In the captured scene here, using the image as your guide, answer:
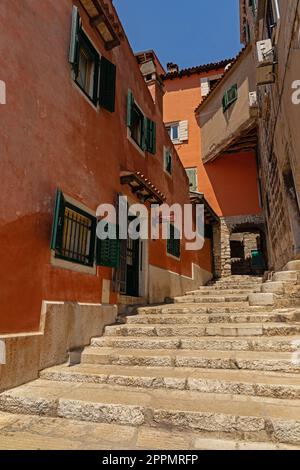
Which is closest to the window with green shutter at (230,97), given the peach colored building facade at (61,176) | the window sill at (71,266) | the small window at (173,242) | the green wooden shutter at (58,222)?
the peach colored building facade at (61,176)

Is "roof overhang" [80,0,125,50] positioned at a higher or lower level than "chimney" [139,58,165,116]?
lower

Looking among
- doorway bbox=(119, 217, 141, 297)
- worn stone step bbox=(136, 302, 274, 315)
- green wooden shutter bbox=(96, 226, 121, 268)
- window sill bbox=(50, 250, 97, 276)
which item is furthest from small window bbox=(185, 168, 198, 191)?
window sill bbox=(50, 250, 97, 276)

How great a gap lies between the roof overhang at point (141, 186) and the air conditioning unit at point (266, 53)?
4.29 meters

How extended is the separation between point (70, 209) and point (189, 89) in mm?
16328

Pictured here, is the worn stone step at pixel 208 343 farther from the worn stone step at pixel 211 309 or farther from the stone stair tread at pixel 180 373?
the worn stone step at pixel 211 309

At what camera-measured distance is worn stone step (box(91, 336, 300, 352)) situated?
169 inches

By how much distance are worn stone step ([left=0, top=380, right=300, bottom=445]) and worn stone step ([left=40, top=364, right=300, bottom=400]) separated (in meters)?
0.10

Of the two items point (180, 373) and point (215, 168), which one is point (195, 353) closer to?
point (180, 373)

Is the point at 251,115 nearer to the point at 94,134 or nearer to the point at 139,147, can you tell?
the point at 139,147

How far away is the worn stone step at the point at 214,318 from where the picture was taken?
520 centimetres

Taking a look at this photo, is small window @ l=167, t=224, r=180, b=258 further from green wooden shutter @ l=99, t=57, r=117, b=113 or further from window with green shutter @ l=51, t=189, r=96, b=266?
green wooden shutter @ l=99, t=57, r=117, b=113

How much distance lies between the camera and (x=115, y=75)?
24.0 feet
